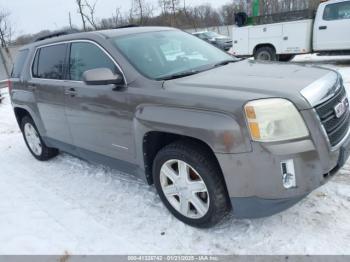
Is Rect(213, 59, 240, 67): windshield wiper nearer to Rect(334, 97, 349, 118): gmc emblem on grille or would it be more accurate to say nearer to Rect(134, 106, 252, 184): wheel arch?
Rect(134, 106, 252, 184): wheel arch

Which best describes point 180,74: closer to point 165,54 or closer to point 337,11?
point 165,54

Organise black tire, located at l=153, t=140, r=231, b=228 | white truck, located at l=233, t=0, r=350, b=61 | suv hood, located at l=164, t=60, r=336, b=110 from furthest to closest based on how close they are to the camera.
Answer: white truck, located at l=233, t=0, r=350, b=61
black tire, located at l=153, t=140, r=231, b=228
suv hood, located at l=164, t=60, r=336, b=110

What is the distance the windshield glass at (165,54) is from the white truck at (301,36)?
7.99 m

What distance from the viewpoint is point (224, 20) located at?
1885 inches

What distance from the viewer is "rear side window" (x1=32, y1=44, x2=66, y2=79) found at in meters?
4.23

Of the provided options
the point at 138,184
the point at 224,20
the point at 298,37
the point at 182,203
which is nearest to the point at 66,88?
the point at 138,184

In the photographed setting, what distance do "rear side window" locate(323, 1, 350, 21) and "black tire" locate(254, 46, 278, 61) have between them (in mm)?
1998

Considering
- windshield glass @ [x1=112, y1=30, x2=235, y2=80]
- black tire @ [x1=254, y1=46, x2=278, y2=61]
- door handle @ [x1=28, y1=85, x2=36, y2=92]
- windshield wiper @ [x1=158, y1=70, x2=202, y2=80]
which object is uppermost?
windshield glass @ [x1=112, y1=30, x2=235, y2=80]

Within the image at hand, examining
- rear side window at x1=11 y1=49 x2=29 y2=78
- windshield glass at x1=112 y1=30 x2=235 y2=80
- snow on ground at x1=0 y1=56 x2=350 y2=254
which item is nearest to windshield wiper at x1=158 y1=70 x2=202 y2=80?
windshield glass at x1=112 y1=30 x2=235 y2=80

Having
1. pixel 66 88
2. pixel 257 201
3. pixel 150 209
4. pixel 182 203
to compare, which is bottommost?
pixel 150 209

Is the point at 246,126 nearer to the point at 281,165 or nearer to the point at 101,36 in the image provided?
the point at 281,165

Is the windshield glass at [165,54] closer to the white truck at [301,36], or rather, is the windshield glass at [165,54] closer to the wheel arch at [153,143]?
the wheel arch at [153,143]

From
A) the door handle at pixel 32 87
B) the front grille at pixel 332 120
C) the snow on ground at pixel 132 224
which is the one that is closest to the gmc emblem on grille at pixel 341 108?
the front grille at pixel 332 120

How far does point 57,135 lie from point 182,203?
2.25 metres
